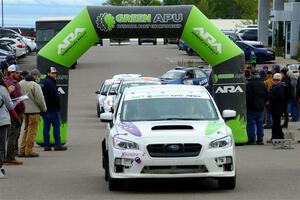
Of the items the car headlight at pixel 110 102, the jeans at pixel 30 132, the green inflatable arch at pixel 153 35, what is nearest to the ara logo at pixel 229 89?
the green inflatable arch at pixel 153 35

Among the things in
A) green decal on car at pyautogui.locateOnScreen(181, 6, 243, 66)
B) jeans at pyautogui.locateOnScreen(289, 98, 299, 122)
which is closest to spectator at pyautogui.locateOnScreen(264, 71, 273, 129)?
green decal on car at pyautogui.locateOnScreen(181, 6, 243, 66)

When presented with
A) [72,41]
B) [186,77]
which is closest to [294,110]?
[186,77]

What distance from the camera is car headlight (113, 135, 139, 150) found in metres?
12.8

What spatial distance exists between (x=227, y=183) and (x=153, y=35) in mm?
9168

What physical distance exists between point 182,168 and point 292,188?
73.1 inches

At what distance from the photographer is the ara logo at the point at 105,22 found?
21.1m

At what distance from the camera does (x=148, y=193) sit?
13.0m

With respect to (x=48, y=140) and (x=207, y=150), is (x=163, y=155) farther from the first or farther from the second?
(x=48, y=140)

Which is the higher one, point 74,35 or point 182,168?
point 74,35

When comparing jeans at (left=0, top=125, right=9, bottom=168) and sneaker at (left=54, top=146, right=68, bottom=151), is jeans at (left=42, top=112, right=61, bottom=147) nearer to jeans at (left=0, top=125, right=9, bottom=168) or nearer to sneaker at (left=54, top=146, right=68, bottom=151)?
sneaker at (left=54, top=146, right=68, bottom=151)

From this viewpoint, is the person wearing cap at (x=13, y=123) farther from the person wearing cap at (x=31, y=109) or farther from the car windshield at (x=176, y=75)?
the car windshield at (x=176, y=75)

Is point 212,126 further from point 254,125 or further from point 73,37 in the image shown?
point 254,125

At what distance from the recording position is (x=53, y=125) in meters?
20.0

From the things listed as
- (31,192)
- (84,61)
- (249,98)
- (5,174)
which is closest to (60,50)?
(249,98)
